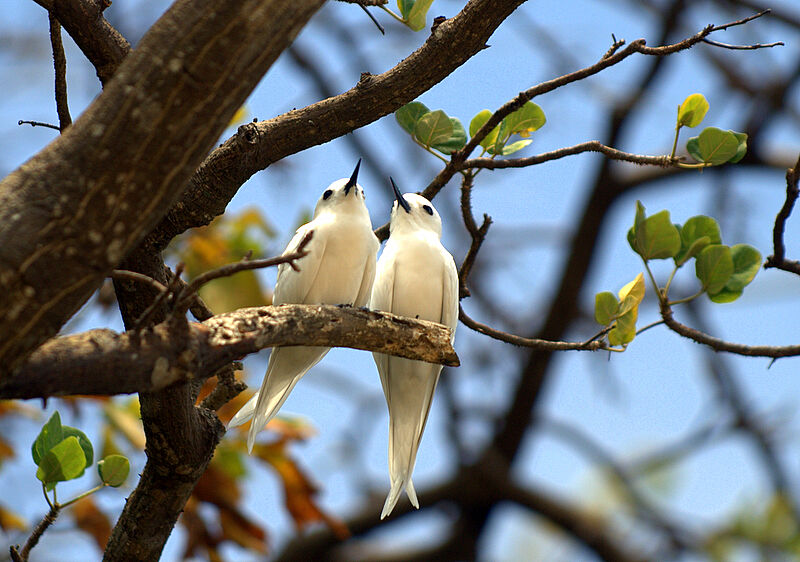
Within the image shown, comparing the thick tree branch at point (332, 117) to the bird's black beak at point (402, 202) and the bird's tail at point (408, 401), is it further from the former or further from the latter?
the bird's tail at point (408, 401)

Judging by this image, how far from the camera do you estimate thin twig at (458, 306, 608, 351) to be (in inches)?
110

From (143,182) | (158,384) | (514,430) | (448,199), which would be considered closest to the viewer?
(143,182)

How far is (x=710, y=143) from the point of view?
2.68 m

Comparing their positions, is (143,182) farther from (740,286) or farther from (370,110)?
(740,286)

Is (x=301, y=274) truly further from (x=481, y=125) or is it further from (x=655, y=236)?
(x=655, y=236)

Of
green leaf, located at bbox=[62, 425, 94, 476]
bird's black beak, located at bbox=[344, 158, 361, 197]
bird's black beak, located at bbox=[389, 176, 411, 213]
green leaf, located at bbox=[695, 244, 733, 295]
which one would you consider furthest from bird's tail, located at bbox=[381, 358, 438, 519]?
green leaf, located at bbox=[62, 425, 94, 476]

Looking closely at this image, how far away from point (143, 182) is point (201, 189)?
97 cm

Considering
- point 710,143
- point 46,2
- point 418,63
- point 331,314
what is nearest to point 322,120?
point 418,63

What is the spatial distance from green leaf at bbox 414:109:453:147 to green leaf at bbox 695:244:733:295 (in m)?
1.02

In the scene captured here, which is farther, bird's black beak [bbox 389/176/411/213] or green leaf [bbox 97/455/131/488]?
bird's black beak [bbox 389/176/411/213]

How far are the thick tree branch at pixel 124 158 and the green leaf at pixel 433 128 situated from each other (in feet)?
4.06

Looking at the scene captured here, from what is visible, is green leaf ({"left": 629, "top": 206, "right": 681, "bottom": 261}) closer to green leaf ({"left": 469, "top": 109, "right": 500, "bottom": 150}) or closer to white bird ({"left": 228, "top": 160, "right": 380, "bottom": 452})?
green leaf ({"left": 469, "top": 109, "right": 500, "bottom": 150})

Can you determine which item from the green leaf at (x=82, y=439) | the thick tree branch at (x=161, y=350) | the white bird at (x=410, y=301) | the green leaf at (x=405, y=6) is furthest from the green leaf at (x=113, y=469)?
the green leaf at (x=405, y=6)

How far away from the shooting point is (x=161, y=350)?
1802 millimetres
